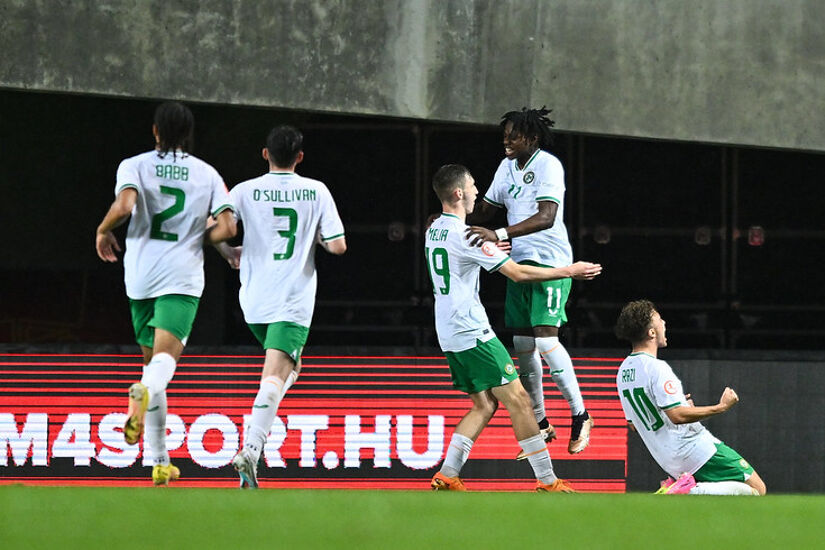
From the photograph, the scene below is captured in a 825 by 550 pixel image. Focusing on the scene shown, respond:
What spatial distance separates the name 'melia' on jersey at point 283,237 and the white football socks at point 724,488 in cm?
261

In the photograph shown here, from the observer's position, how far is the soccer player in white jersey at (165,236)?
24.0ft

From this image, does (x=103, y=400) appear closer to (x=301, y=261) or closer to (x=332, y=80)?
(x=332, y=80)

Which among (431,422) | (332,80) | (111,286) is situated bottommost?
(431,422)

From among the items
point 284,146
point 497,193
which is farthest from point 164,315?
point 497,193

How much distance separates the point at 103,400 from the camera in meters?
11.5

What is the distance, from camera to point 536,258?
905cm

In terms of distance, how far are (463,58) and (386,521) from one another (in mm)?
7140

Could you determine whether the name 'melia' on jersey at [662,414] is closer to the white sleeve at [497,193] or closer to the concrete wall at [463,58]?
the white sleeve at [497,193]

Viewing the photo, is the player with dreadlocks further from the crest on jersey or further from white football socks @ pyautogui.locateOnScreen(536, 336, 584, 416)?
the crest on jersey

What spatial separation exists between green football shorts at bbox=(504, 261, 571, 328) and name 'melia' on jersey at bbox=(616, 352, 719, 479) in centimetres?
66

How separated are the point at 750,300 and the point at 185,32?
806 centimetres

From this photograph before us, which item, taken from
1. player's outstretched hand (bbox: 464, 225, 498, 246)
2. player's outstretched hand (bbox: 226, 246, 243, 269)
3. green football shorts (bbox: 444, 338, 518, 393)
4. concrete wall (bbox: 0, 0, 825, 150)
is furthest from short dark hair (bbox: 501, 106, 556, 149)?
concrete wall (bbox: 0, 0, 825, 150)

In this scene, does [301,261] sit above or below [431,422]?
above

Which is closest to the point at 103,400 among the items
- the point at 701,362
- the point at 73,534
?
the point at 701,362
